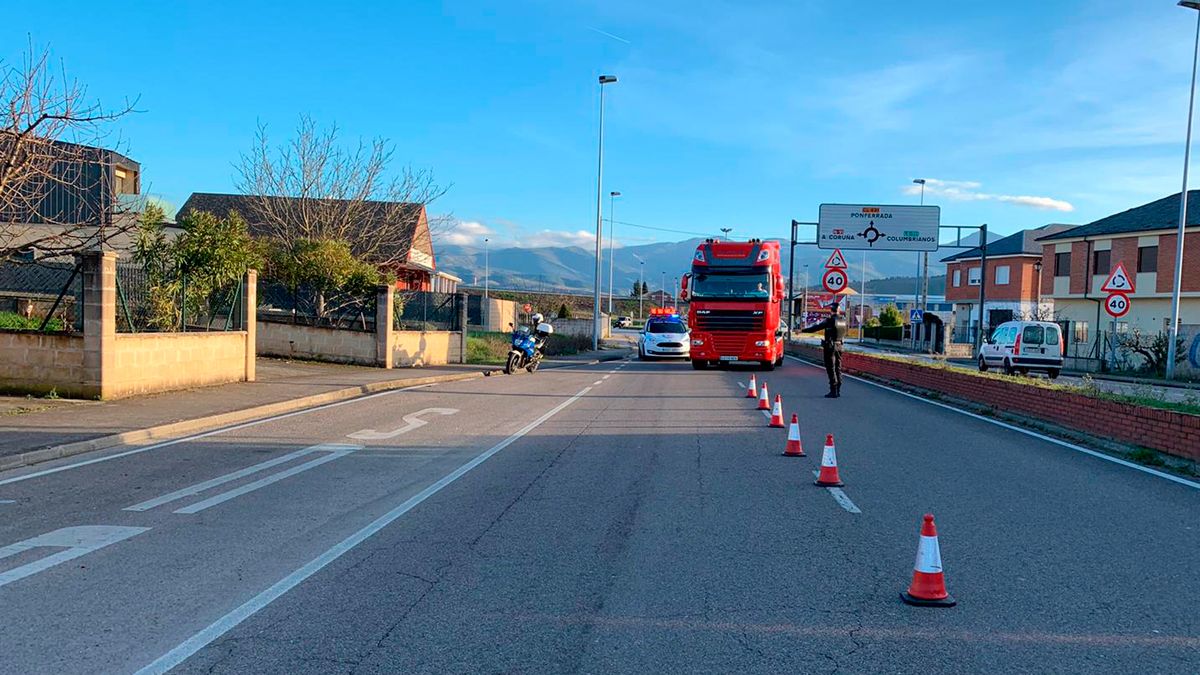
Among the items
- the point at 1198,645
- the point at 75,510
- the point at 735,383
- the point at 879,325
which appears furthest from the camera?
the point at 879,325

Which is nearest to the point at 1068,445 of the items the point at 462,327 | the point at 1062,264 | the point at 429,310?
the point at 462,327

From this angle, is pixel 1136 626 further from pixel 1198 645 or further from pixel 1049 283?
pixel 1049 283

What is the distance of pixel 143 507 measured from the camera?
7840mm

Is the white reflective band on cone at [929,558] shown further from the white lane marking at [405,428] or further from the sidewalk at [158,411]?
the sidewalk at [158,411]

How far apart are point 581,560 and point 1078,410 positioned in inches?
401

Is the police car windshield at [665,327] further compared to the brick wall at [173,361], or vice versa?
the police car windshield at [665,327]

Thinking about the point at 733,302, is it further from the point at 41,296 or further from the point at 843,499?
the point at 843,499

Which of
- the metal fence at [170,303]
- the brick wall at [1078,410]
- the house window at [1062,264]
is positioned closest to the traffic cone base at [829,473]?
the brick wall at [1078,410]

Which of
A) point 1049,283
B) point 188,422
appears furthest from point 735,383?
point 1049,283

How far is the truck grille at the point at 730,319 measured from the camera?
2839 centimetres

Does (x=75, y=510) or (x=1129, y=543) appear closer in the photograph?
(x=1129, y=543)

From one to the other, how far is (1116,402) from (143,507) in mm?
11896

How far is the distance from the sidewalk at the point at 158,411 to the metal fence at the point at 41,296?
178 centimetres

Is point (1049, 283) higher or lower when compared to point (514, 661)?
higher
